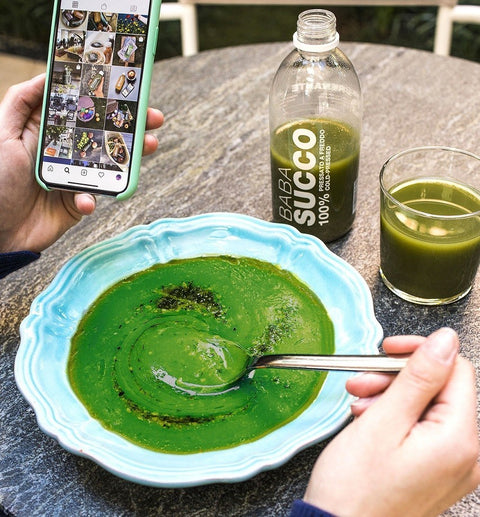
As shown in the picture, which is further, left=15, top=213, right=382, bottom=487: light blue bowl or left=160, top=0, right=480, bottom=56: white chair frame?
left=160, top=0, right=480, bottom=56: white chair frame

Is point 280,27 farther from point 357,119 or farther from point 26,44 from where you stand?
point 357,119

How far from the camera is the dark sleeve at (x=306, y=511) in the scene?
65 centimetres

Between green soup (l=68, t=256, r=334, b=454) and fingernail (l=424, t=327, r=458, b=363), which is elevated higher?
fingernail (l=424, t=327, r=458, b=363)

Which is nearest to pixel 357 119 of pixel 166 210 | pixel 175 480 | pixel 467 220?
pixel 467 220

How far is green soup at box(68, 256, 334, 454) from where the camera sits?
800mm

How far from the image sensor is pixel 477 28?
Answer: 298cm

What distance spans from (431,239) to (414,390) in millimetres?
312

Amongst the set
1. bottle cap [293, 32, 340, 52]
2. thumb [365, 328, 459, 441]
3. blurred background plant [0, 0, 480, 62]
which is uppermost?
bottle cap [293, 32, 340, 52]

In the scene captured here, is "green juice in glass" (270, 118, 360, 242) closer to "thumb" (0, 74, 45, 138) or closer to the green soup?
the green soup

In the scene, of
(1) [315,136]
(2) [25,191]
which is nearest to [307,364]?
(1) [315,136]

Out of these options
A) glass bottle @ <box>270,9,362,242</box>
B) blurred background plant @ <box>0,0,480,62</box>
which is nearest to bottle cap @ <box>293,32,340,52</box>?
glass bottle @ <box>270,9,362,242</box>

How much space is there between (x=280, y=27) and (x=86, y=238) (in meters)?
2.40

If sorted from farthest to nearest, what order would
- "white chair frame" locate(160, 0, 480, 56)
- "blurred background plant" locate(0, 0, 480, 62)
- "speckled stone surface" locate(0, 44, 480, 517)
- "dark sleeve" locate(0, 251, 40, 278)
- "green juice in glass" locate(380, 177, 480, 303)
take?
"blurred background plant" locate(0, 0, 480, 62) < "white chair frame" locate(160, 0, 480, 56) < "dark sleeve" locate(0, 251, 40, 278) < "green juice in glass" locate(380, 177, 480, 303) < "speckled stone surface" locate(0, 44, 480, 517)

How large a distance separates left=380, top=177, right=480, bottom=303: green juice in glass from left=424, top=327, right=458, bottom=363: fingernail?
24 cm
